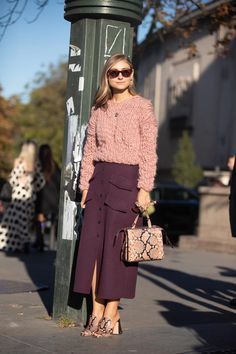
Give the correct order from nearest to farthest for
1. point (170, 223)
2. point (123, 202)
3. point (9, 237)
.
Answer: point (123, 202)
point (9, 237)
point (170, 223)

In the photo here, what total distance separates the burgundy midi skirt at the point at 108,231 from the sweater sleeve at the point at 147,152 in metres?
0.11

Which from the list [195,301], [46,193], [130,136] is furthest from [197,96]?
[130,136]

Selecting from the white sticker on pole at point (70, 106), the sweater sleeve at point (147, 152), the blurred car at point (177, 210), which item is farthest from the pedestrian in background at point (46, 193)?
the sweater sleeve at point (147, 152)

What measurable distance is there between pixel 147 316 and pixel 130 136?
1994 mm

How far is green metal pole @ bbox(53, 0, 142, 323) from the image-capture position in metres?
6.66

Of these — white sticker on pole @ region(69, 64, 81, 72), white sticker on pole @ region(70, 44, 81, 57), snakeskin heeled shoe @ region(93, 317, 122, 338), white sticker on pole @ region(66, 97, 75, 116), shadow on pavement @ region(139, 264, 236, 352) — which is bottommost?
shadow on pavement @ region(139, 264, 236, 352)

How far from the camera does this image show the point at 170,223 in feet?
70.8

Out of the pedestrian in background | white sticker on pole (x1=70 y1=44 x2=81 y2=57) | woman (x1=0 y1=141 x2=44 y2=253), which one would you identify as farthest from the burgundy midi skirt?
the pedestrian in background

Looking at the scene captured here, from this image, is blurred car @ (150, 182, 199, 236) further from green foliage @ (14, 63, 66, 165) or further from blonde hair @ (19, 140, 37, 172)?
green foliage @ (14, 63, 66, 165)

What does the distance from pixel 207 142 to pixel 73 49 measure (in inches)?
1612

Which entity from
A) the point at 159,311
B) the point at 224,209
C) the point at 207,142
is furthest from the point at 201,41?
the point at 159,311

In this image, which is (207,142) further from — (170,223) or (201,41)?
(170,223)

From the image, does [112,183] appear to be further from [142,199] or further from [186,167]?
[186,167]

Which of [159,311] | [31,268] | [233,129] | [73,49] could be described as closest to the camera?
[73,49]
